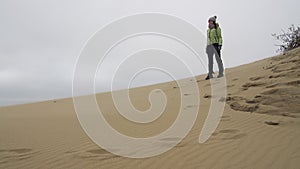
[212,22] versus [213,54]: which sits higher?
[212,22]

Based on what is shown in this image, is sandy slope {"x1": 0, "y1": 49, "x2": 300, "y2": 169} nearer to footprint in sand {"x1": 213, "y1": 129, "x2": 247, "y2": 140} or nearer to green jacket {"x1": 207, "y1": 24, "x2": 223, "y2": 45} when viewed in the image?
footprint in sand {"x1": 213, "y1": 129, "x2": 247, "y2": 140}

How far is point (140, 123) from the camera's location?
550 cm

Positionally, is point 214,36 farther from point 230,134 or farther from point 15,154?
point 15,154

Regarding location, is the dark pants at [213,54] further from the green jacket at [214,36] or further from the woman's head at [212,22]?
the woman's head at [212,22]

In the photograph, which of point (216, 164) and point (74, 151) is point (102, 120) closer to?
point (74, 151)

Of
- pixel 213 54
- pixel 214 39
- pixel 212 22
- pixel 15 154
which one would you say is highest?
pixel 212 22

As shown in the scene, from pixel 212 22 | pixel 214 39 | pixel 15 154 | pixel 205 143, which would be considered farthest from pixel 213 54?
pixel 15 154

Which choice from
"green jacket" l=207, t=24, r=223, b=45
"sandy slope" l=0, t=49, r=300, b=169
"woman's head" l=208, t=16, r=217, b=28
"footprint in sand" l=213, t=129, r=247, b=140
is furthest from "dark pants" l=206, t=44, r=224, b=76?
"footprint in sand" l=213, t=129, r=247, b=140

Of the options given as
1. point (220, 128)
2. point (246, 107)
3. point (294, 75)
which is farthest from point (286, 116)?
point (294, 75)

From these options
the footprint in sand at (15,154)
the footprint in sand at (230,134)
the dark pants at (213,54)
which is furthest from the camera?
the dark pants at (213,54)

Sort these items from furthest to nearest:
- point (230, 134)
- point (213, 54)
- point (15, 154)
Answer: point (213, 54)
point (230, 134)
point (15, 154)

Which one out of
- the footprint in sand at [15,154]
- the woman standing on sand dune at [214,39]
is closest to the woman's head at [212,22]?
the woman standing on sand dune at [214,39]

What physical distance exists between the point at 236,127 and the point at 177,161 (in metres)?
1.70

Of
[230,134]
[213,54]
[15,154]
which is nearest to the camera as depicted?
[15,154]
